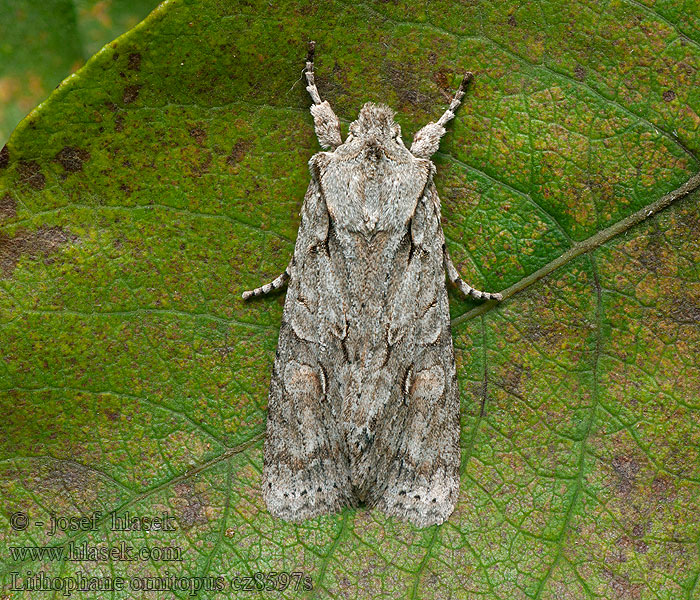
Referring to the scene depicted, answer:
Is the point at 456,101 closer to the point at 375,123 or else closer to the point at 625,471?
the point at 375,123

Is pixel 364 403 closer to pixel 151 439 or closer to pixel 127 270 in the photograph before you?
pixel 151 439

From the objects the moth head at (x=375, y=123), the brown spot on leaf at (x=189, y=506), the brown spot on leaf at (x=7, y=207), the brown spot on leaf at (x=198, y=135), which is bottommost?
the brown spot on leaf at (x=189, y=506)

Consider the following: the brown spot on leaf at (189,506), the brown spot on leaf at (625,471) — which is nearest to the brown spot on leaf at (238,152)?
the brown spot on leaf at (189,506)

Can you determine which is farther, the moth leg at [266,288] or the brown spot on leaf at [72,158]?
the moth leg at [266,288]

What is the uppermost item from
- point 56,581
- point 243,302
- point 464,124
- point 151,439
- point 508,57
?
point 508,57

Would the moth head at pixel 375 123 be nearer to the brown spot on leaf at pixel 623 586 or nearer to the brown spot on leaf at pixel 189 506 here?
the brown spot on leaf at pixel 189 506

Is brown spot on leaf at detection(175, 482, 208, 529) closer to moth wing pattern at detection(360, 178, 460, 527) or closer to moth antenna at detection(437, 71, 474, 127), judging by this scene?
moth wing pattern at detection(360, 178, 460, 527)

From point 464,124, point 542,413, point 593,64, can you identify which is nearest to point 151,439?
point 542,413
